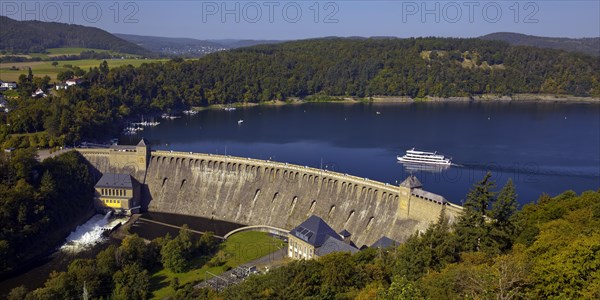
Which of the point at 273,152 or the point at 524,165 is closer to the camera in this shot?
the point at 524,165

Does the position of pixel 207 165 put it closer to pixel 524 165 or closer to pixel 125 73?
pixel 524 165

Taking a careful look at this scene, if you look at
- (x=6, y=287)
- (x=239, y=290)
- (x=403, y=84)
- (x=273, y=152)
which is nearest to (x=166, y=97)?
(x=273, y=152)

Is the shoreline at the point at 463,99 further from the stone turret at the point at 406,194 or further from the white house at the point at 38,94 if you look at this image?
the stone turret at the point at 406,194

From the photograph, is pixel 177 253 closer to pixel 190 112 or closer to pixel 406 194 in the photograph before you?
pixel 406 194

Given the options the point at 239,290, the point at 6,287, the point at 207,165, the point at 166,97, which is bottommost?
the point at 6,287

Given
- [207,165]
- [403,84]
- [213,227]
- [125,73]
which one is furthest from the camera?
[403,84]

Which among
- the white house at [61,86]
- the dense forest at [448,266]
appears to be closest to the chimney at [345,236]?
the dense forest at [448,266]

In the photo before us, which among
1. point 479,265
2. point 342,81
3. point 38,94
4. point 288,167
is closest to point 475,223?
point 479,265
